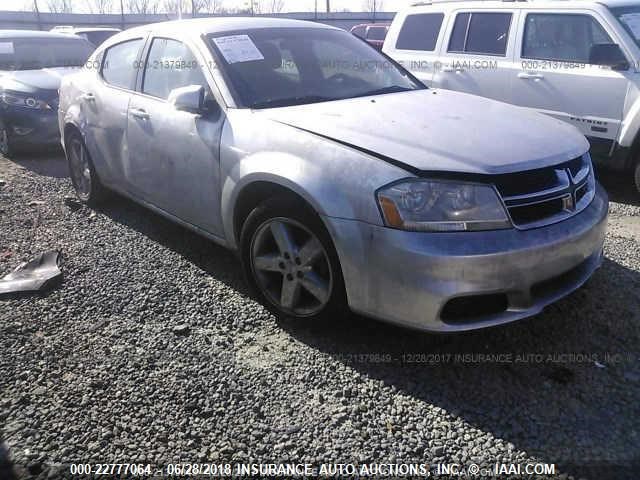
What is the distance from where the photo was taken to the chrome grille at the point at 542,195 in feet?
7.80

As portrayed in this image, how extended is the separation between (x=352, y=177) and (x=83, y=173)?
344 centimetres

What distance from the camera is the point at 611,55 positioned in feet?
16.1

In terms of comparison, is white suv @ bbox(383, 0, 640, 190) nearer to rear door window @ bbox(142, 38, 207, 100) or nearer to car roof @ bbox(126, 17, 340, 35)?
car roof @ bbox(126, 17, 340, 35)

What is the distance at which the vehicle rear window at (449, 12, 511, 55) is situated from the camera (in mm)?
5867

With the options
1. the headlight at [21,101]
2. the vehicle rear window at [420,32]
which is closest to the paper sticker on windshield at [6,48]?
the headlight at [21,101]

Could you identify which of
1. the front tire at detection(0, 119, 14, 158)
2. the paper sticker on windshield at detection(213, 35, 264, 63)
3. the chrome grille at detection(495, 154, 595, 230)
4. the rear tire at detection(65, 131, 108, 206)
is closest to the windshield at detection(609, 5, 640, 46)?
the chrome grille at detection(495, 154, 595, 230)

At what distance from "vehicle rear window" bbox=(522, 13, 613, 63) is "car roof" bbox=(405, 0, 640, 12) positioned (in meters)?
0.09

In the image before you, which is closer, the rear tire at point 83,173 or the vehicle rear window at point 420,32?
the rear tire at point 83,173

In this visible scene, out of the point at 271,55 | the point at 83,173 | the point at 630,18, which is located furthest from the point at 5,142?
the point at 630,18

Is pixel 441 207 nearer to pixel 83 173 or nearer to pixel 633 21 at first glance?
pixel 83 173

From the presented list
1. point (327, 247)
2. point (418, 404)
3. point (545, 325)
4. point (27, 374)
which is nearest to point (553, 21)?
point (545, 325)

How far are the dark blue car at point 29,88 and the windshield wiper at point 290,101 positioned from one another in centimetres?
499

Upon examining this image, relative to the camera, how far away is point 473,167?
235 centimetres

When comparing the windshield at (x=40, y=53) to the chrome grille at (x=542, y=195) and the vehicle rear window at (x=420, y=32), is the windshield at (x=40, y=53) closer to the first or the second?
the vehicle rear window at (x=420, y=32)
